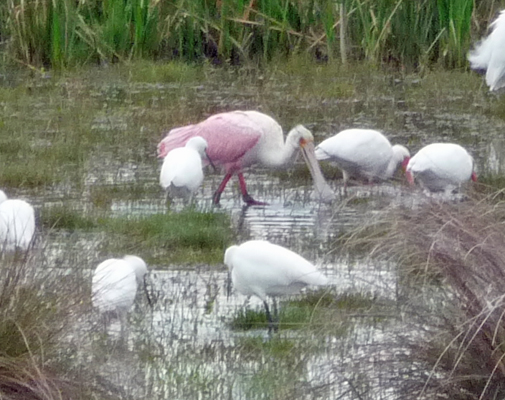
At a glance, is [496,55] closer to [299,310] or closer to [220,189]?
[220,189]

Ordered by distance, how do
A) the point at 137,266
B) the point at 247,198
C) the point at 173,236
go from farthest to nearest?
1. the point at 247,198
2. the point at 173,236
3. the point at 137,266

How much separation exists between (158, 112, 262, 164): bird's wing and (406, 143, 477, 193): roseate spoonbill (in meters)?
1.39

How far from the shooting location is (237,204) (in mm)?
8516

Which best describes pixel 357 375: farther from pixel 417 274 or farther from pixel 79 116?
pixel 79 116

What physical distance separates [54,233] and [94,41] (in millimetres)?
7390

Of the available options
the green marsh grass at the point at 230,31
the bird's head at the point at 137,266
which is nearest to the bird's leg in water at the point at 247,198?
the bird's head at the point at 137,266

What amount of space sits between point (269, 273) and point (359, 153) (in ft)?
10.5

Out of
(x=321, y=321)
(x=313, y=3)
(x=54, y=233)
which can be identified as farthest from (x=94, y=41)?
(x=321, y=321)

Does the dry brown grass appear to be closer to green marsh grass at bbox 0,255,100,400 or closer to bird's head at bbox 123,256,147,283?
green marsh grass at bbox 0,255,100,400

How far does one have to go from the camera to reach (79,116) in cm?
1156

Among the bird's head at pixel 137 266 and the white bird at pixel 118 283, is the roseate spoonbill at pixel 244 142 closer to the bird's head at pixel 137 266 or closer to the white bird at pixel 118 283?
the bird's head at pixel 137 266

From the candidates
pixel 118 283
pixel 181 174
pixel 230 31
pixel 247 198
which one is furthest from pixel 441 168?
pixel 230 31

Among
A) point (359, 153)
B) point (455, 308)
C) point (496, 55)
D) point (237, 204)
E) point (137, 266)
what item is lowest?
point (237, 204)

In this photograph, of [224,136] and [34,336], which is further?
[224,136]
